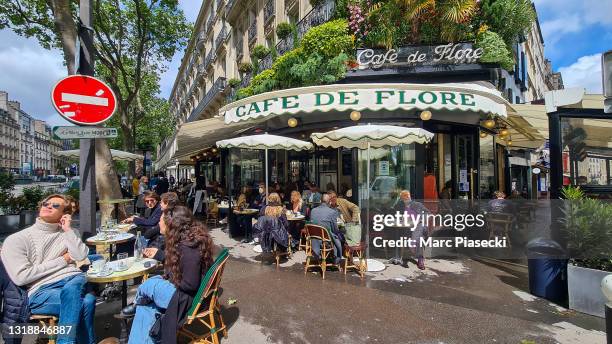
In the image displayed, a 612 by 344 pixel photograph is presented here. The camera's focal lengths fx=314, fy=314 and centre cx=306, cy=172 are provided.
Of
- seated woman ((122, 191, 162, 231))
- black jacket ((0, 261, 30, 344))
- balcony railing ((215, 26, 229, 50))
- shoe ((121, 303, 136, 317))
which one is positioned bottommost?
shoe ((121, 303, 136, 317))

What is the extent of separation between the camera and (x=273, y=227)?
19.5 ft

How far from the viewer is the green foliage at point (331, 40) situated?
967 cm

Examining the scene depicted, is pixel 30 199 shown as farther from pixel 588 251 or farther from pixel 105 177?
pixel 588 251

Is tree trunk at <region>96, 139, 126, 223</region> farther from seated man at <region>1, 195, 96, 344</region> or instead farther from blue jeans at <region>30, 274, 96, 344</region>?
blue jeans at <region>30, 274, 96, 344</region>

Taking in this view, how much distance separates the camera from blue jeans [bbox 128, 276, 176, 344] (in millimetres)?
2712

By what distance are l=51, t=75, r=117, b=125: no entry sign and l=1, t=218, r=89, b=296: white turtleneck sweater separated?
124 centimetres

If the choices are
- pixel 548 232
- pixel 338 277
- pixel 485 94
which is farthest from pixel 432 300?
pixel 485 94

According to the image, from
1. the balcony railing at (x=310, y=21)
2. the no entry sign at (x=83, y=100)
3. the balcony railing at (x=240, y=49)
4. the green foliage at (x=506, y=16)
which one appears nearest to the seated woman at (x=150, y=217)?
the no entry sign at (x=83, y=100)

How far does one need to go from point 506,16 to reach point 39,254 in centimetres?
1193

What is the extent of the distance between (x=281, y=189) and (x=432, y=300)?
6699mm

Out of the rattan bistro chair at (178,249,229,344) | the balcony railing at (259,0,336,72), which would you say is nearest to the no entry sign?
the rattan bistro chair at (178,249,229,344)

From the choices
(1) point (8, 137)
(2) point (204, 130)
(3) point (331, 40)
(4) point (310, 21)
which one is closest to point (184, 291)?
(2) point (204, 130)

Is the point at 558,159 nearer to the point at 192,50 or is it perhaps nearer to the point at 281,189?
the point at 281,189

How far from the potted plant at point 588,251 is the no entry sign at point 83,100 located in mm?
6159
